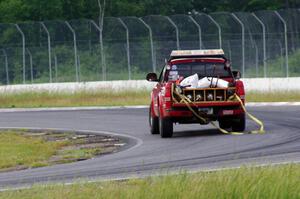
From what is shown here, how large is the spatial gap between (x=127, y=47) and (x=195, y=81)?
25.1m

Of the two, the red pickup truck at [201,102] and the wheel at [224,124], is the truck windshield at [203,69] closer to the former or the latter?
the red pickup truck at [201,102]

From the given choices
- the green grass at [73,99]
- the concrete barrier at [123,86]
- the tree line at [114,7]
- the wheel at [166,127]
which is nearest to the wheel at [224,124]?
the wheel at [166,127]

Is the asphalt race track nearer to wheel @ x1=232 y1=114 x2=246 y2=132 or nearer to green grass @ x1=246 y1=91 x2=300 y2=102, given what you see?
wheel @ x1=232 y1=114 x2=246 y2=132

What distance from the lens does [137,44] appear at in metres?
46.4

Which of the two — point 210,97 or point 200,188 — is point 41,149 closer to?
point 210,97

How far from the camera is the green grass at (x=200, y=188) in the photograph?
11078 millimetres

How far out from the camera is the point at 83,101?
40875mm

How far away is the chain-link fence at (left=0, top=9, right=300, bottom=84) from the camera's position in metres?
43.4

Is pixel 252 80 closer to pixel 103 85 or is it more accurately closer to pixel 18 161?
pixel 103 85

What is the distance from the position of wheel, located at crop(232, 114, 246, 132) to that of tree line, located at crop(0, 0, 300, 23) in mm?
39489

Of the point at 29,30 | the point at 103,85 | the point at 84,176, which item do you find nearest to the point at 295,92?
the point at 103,85

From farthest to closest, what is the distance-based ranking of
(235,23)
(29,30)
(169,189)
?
(29,30), (235,23), (169,189)

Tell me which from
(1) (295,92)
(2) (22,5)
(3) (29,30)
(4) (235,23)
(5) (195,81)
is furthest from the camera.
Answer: (2) (22,5)

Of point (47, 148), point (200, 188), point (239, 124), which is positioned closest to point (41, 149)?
point (47, 148)
